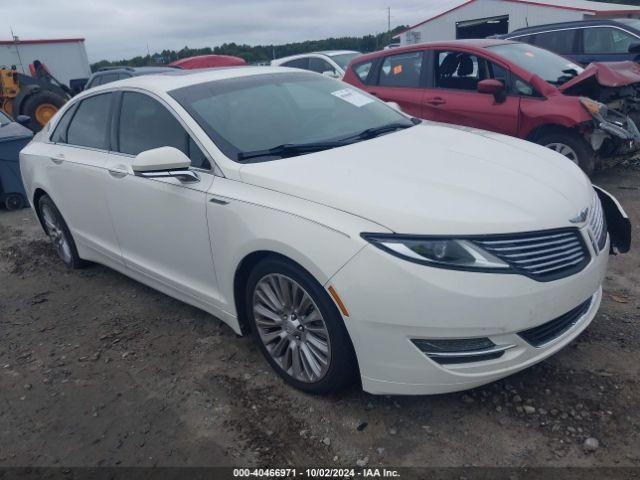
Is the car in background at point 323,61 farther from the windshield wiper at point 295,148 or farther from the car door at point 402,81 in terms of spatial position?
the windshield wiper at point 295,148

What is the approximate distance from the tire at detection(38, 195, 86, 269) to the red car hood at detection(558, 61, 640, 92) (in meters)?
5.08

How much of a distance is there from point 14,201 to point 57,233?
3.06 metres

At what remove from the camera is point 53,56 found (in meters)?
17.4

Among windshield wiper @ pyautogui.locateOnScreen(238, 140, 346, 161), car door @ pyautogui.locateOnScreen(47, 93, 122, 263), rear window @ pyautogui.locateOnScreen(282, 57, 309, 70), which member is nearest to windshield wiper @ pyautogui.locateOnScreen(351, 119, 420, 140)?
windshield wiper @ pyautogui.locateOnScreen(238, 140, 346, 161)

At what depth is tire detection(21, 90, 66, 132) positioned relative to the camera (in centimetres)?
1276

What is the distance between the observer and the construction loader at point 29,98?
12.8 meters

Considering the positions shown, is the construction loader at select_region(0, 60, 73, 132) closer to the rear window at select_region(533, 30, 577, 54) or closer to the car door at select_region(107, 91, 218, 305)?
the car door at select_region(107, 91, 218, 305)

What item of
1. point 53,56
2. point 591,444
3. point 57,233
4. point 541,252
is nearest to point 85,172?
point 57,233

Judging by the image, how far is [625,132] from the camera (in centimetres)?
562

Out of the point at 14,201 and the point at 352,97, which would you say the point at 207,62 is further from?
the point at 352,97

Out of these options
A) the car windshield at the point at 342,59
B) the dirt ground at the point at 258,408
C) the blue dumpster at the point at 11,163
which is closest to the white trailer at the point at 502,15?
the car windshield at the point at 342,59

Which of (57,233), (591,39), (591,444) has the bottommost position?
(591,444)

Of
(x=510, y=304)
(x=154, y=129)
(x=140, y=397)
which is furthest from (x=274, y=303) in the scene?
(x=154, y=129)

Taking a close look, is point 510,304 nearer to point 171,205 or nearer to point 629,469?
point 629,469
